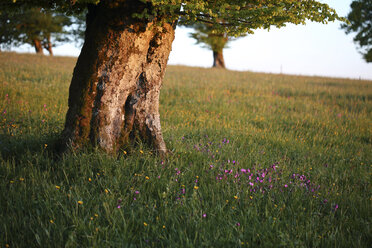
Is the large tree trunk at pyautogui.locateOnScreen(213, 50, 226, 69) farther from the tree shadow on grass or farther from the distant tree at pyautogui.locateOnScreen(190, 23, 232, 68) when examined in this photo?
the tree shadow on grass

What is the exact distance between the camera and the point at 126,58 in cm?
386

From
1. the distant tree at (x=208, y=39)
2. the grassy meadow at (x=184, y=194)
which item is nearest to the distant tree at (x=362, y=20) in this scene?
the distant tree at (x=208, y=39)

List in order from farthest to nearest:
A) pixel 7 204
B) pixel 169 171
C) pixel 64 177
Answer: pixel 169 171, pixel 64 177, pixel 7 204

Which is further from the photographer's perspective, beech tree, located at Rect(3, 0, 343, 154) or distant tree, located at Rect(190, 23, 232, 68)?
distant tree, located at Rect(190, 23, 232, 68)

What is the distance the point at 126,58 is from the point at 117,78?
33 centimetres

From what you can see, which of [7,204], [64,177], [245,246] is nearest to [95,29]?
[64,177]

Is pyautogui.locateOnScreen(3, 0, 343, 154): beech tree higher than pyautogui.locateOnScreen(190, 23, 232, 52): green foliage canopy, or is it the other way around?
pyautogui.locateOnScreen(190, 23, 232, 52): green foliage canopy

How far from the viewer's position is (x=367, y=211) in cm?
327

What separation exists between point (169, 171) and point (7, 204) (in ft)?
6.65

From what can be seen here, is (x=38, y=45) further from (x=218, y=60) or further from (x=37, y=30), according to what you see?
(x=218, y=60)

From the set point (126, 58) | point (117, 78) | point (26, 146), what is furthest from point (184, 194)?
point (26, 146)

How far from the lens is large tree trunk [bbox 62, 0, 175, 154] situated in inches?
149

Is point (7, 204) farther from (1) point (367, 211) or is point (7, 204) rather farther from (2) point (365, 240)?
(1) point (367, 211)

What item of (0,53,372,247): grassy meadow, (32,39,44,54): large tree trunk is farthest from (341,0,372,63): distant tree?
(32,39,44,54): large tree trunk
